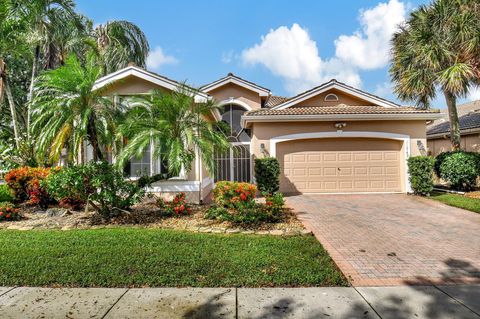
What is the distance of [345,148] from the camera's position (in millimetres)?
13773

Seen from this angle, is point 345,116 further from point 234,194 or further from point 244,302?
point 244,302

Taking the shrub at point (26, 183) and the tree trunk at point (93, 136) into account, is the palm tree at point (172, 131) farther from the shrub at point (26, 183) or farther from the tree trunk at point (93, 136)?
the shrub at point (26, 183)

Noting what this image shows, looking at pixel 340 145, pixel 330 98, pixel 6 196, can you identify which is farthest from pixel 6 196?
pixel 330 98

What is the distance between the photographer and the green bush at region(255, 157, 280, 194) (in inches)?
485

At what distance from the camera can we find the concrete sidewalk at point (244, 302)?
3.51 meters

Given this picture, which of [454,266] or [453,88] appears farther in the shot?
[453,88]

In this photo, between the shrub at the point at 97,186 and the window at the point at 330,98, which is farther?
the window at the point at 330,98

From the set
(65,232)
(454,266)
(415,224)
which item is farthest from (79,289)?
(415,224)

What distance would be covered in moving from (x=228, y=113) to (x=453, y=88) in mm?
11156

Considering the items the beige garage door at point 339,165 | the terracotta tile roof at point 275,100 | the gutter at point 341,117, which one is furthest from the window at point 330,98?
the terracotta tile roof at point 275,100

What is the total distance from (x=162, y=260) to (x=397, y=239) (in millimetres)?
5176

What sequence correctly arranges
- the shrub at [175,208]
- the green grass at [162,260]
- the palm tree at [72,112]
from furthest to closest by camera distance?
the shrub at [175,208], the palm tree at [72,112], the green grass at [162,260]

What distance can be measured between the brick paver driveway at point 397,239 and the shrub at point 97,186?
520 cm

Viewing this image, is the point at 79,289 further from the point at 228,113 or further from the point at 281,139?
the point at 228,113
